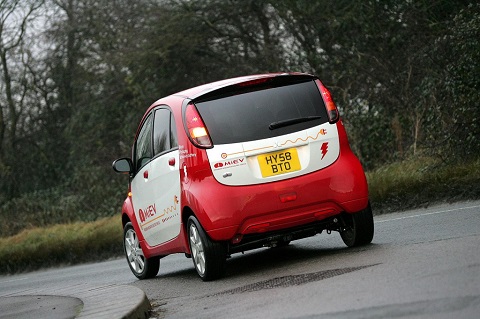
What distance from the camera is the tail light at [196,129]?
10266 millimetres

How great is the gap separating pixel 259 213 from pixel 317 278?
1.18 meters

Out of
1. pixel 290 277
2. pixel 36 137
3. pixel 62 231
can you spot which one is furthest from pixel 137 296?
pixel 36 137

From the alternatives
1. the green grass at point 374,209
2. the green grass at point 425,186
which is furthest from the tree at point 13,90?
the green grass at point 425,186

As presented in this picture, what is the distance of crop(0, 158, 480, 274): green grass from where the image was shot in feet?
50.8

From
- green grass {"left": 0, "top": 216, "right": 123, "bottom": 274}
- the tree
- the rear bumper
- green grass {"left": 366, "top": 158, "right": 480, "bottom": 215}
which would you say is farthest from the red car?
the tree

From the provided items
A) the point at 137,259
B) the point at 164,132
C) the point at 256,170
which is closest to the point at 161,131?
the point at 164,132

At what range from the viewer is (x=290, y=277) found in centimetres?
958

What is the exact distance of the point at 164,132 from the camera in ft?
36.9

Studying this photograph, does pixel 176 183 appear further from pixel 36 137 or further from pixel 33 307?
pixel 36 137

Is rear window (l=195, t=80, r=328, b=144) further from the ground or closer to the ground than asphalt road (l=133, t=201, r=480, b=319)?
further from the ground

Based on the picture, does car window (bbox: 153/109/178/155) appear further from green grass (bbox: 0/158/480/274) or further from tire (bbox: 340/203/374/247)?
green grass (bbox: 0/158/480/274)

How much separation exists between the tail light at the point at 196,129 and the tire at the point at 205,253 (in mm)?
730

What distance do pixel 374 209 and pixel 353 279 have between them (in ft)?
25.8

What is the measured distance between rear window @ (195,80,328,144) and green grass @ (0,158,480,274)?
16.0ft
